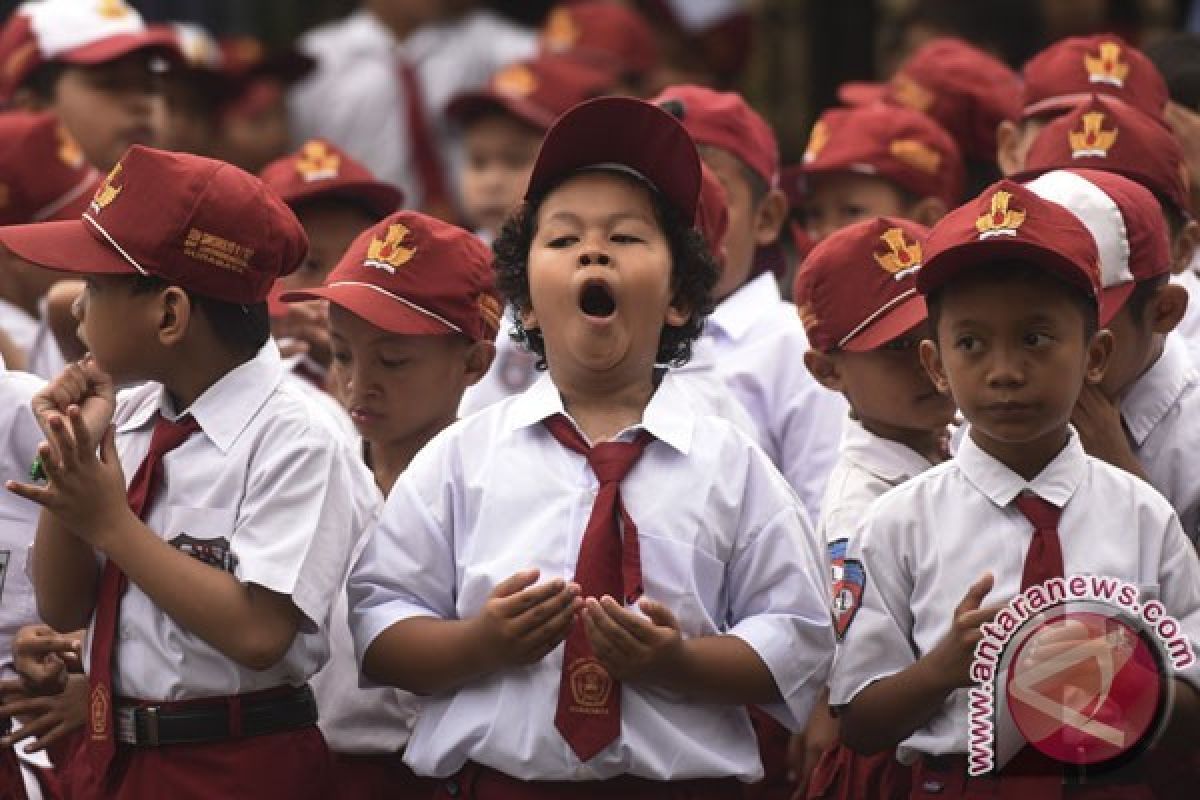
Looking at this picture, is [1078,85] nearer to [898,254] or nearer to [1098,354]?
[898,254]

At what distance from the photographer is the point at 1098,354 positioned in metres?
4.45

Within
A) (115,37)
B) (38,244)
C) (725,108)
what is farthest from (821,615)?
(115,37)

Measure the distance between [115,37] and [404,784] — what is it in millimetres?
3720

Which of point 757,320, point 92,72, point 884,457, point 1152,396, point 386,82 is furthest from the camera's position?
point 386,82

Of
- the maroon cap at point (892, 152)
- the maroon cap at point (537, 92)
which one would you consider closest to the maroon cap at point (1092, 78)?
the maroon cap at point (892, 152)

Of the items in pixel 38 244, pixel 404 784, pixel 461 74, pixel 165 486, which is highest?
pixel 38 244

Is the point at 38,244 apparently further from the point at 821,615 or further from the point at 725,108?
the point at 725,108

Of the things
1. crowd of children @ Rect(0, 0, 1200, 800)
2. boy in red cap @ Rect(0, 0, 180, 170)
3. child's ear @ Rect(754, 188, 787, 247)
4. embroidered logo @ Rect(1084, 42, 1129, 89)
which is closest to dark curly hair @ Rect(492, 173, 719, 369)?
crowd of children @ Rect(0, 0, 1200, 800)

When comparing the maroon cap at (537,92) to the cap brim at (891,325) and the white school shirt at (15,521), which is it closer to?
the cap brim at (891,325)

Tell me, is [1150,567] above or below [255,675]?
above

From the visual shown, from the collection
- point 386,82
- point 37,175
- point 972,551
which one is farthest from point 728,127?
point 386,82

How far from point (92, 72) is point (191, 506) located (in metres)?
3.70

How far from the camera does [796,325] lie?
5.98 meters

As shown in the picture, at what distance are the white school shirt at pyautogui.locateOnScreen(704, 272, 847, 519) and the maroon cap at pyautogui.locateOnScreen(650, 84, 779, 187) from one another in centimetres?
45
